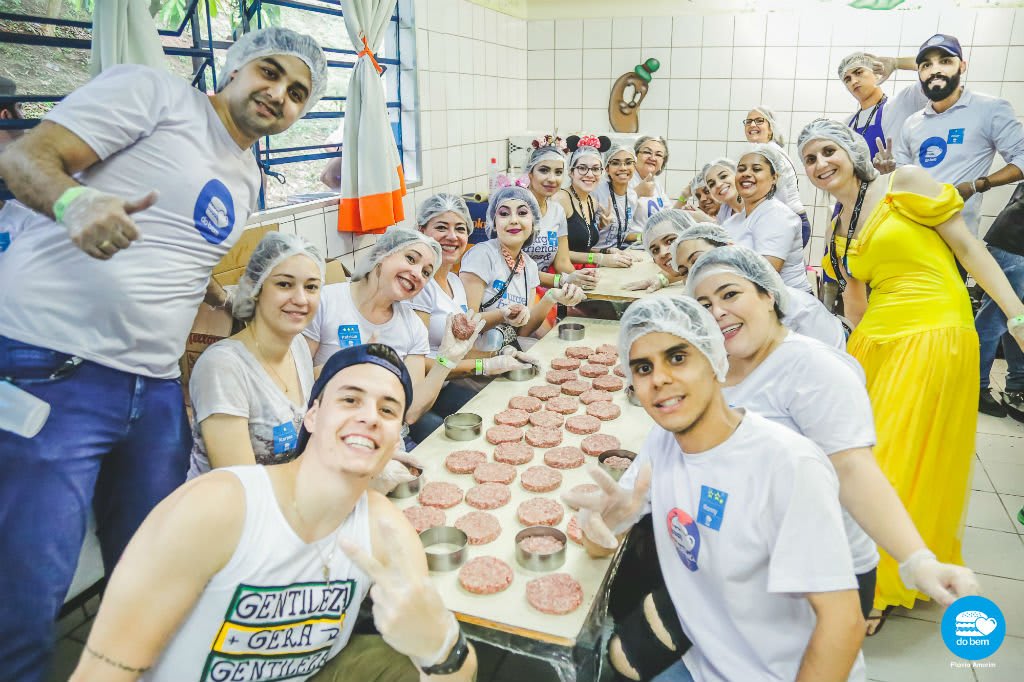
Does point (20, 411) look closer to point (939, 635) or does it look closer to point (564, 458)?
point (564, 458)

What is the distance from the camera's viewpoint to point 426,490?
6.70 ft

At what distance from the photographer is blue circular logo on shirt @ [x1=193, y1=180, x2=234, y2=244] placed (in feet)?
6.30

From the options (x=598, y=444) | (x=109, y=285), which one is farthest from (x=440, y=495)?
(x=109, y=285)

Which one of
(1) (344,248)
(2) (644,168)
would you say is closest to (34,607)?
(1) (344,248)

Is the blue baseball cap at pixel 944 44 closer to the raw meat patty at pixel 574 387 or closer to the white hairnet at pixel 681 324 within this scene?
the raw meat patty at pixel 574 387

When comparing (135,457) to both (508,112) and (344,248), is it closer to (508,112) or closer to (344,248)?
(344,248)

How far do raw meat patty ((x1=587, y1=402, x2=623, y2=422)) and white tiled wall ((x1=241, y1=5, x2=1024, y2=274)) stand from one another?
275 centimetres

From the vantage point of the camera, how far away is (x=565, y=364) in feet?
10.4

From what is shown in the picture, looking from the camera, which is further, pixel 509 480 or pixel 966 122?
pixel 966 122

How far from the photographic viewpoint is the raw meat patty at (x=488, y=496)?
1969mm

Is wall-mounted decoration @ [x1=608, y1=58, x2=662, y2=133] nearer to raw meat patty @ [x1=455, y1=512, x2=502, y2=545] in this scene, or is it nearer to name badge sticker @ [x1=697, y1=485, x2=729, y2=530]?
raw meat patty @ [x1=455, y1=512, x2=502, y2=545]

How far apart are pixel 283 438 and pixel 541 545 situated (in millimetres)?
908

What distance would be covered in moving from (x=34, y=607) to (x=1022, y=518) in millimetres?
4109

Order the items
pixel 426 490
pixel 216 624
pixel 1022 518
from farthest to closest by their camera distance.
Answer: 1. pixel 1022 518
2. pixel 426 490
3. pixel 216 624
